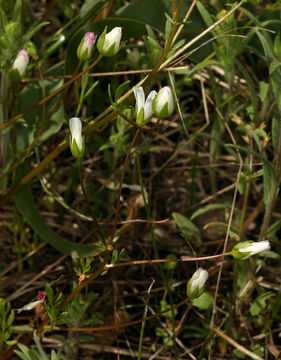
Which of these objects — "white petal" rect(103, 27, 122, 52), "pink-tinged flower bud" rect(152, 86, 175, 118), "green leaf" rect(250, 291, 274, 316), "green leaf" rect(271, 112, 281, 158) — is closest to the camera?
"pink-tinged flower bud" rect(152, 86, 175, 118)

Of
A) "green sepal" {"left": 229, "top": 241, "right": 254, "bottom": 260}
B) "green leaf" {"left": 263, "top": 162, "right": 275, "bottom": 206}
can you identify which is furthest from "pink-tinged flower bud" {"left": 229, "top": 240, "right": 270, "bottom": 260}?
"green leaf" {"left": 263, "top": 162, "right": 275, "bottom": 206}

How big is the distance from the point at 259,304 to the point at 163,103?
735mm

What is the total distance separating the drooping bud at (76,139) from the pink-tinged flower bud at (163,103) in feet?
0.51

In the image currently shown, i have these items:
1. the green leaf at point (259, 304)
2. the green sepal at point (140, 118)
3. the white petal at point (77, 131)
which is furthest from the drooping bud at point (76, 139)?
the green leaf at point (259, 304)

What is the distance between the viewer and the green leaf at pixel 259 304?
156 cm

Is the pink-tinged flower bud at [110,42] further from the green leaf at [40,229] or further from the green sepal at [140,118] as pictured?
the green leaf at [40,229]

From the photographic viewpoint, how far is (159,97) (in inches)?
43.6

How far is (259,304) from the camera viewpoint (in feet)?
5.16

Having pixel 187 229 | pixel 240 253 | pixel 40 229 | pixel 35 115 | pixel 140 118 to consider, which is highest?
pixel 140 118

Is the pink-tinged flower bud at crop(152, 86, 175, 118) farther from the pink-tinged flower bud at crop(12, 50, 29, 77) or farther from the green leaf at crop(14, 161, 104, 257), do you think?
the green leaf at crop(14, 161, 104, 257)

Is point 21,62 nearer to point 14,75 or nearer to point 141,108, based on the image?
point 14,75

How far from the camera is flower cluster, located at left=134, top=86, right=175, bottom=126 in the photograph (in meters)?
1.10

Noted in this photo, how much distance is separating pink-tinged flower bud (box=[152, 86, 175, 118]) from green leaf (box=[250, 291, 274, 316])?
0.70 metres

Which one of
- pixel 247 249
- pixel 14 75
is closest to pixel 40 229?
pixel 14 75
